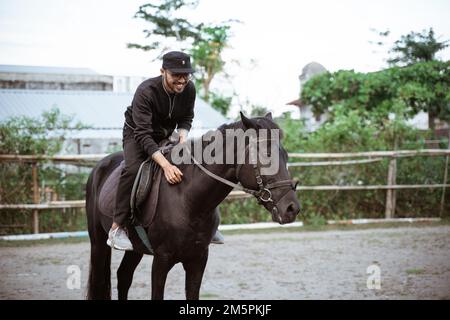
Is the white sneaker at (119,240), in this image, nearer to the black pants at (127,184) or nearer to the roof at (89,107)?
the black pants at (127,184)

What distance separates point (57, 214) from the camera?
1177cm

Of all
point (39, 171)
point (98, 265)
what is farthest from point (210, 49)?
point (98, 265)

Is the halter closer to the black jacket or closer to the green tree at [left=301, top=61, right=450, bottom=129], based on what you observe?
the black jacket

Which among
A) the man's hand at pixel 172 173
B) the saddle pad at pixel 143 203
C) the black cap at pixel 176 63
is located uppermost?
the black cap at pixel 176 63

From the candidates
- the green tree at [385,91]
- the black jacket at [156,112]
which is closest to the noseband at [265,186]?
the black jacket at [156,112]

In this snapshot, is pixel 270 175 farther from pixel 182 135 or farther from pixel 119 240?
pixel 119 240

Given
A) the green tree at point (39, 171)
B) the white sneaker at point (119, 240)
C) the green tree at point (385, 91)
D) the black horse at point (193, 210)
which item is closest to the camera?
the black horse at point (193, 210)

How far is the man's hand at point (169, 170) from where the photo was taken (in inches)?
157

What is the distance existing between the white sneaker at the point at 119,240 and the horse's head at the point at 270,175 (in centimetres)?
121

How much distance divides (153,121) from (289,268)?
4.34m

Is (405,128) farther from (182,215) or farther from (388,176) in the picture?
(182,215)

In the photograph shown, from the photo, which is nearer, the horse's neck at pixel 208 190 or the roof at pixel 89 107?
the horse's neck at pixel 208 190

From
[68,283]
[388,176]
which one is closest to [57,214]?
[68,283]

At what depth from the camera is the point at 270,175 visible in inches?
138
